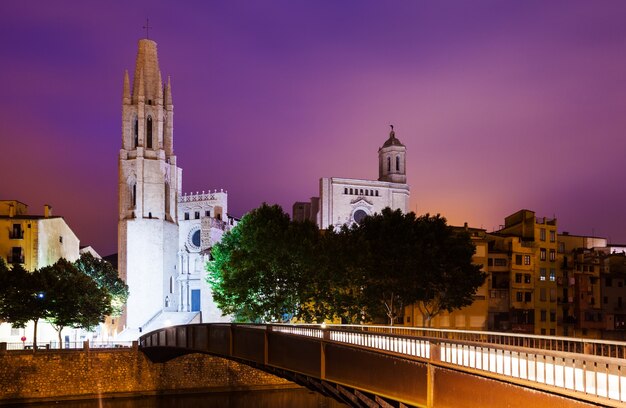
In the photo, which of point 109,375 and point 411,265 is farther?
point 411,265

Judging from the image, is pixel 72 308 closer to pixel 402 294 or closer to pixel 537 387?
pixel 402 294

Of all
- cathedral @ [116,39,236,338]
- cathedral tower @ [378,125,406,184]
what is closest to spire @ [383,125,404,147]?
cathedral tower @ [378,125,406,184]

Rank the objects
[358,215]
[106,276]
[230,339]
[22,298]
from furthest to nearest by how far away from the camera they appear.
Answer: [358,215] < [106,276] < [22,298] < [230,339]

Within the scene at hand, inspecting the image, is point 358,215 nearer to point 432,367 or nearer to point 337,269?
point 337,269

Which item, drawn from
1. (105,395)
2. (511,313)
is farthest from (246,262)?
(511,313)

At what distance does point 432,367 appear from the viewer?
19.6 meters

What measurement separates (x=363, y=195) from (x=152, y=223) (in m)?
29.3

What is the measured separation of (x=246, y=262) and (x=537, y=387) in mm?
40601

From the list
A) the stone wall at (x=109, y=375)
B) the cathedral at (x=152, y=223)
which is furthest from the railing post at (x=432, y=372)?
the cathedral at (x=152, y=223)

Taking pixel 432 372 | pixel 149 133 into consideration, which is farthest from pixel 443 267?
pixel 149 133

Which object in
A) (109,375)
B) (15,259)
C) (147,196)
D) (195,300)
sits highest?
(147,196)

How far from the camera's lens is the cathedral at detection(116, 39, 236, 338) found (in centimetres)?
8244

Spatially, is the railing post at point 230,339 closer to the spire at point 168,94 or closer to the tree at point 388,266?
the tree at point 388,266

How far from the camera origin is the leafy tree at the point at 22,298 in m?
55.5
